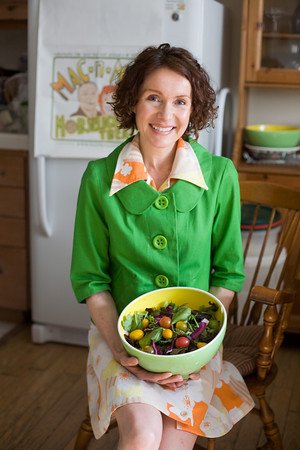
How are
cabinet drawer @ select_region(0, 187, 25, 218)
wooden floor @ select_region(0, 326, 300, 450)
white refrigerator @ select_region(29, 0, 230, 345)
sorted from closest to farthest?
1. wooden floor @ select_region(0, 326, 300, 450)
2. white refrigerator @ select_region(29, 0, 230, 345)
3. cabinet drawer @ select_region(0, 187, 25, 218)

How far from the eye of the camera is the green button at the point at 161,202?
156 centimetres

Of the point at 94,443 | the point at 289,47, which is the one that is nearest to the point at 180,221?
the point at 94,443

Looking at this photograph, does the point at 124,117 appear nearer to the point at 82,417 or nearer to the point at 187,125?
the point at 187,125

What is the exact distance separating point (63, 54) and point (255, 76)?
31.4 inches

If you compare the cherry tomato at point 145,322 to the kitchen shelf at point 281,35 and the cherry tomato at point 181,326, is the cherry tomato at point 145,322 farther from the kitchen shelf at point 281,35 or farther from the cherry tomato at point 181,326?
the kitchen shelf at point 281,35

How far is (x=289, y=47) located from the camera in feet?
8.82

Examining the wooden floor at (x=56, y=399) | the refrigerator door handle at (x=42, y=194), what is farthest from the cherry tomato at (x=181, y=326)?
the refrigerator door handle at (x=42, y=194)

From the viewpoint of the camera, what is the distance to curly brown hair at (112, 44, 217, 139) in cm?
151

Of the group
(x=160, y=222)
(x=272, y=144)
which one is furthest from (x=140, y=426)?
(x=272, y=144)

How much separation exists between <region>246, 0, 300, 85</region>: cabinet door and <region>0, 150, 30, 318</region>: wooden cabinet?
105cm

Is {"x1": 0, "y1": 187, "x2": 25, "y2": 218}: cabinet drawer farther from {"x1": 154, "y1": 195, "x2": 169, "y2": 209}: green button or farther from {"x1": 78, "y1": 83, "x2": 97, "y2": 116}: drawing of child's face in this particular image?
{"x1": 154, "y1": 195, "x2": 169, "y2": 209}: green button

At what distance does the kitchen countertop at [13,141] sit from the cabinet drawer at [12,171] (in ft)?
0.14

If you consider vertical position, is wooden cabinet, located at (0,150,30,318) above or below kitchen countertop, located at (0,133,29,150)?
below

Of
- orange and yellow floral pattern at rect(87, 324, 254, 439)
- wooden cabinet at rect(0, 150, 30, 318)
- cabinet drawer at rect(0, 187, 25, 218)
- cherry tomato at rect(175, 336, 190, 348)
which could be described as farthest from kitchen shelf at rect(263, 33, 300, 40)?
cherry tomato at rect(175, 336, 190, 348)
